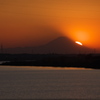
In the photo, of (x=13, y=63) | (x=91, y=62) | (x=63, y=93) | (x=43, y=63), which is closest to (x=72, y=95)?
(x=63, y=93)

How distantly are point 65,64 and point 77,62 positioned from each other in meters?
4.56

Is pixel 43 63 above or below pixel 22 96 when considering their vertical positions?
above

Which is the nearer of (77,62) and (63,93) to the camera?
(63,93)

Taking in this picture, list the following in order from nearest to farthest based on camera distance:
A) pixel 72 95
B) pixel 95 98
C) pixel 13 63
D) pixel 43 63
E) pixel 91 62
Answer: pixel 95 98 < pixel 72 95 < pixel 91 62 < pixel 43 63 < pixel 13 63

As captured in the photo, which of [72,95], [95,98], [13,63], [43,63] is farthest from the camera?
[13,63]

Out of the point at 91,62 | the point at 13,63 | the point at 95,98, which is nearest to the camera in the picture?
Result: the point at 95,98

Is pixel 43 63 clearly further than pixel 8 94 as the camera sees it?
Yes

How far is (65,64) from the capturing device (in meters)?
129

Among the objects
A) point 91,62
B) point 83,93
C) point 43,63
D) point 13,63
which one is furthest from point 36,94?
point 13,63

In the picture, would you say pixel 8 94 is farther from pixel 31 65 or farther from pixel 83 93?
pixel 31 65

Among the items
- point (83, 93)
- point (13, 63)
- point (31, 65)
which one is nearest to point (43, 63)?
point (31, 65)

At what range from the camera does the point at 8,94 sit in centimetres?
3953

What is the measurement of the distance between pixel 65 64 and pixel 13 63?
86.6 ft

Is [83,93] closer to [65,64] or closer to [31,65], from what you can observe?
[65,64]
